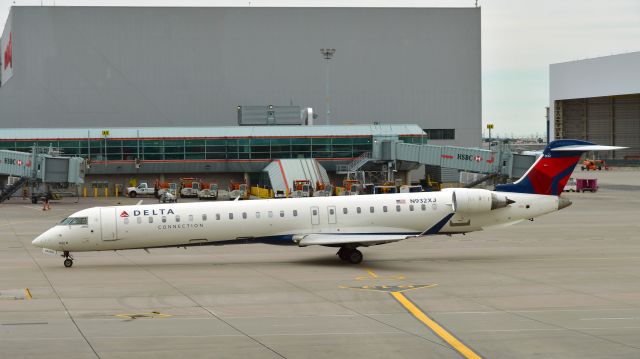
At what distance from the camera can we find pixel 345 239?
36156 mm

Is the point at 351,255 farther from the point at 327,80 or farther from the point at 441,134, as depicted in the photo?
the point at 441,134

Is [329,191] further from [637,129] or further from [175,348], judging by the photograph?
[637,129]

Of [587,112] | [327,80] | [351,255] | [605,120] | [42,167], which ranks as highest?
[327,80]

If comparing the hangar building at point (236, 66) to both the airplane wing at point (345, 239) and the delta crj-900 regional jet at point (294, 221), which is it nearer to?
the delta crj-900 regional jet at point (294, 221)

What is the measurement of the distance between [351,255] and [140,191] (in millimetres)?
54541

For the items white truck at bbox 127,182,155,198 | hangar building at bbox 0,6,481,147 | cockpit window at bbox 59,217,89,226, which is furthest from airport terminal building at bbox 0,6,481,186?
cockpit window at bbox 59,217,89,226

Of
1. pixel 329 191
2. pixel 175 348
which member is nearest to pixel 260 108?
pixel 329 191

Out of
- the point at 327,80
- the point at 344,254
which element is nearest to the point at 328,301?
the point at 344,254

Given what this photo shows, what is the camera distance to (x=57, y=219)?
202 feet

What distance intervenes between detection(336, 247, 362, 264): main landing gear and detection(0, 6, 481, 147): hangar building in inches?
3199

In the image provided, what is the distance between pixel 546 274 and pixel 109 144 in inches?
2607

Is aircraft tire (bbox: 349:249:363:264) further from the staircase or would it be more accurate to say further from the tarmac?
the staircase

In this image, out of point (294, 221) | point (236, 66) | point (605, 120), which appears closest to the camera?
point (294, 221)

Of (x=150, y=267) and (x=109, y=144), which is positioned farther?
(x=109, y=144)
